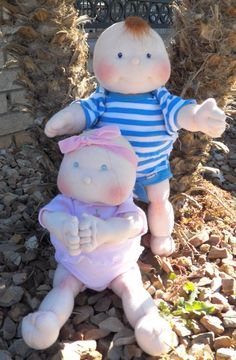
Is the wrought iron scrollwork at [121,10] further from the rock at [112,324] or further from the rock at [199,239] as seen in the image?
the rock at [112,324]

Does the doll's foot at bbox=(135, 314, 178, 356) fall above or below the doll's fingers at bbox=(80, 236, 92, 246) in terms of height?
below

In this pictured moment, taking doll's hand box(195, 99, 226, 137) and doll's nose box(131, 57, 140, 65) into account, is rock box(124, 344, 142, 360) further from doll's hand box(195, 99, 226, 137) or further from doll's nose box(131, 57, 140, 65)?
doll's nose box(131, 57, 140, 65)

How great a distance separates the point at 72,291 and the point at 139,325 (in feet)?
1.03

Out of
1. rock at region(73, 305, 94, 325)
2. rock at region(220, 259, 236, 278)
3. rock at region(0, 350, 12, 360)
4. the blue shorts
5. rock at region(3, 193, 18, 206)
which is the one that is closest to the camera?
rock at region(0, 350, 12, 360)

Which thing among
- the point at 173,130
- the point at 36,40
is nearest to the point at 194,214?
the point at 173,130

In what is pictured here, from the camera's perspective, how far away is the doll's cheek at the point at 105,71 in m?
2.07

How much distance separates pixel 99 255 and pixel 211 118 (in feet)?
2.18

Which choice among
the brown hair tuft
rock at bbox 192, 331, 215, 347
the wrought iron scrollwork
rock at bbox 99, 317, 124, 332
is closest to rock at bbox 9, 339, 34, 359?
rock at bbox 99, 317, 124, 332

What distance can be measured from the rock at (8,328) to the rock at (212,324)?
0.75 m

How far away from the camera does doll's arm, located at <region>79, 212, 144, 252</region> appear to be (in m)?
1.85

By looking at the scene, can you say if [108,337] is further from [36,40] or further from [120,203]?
[36,40]

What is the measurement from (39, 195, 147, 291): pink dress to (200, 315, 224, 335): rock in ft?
1.20

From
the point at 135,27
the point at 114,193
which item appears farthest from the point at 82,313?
the point at 135,27

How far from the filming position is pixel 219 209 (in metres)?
2.94
